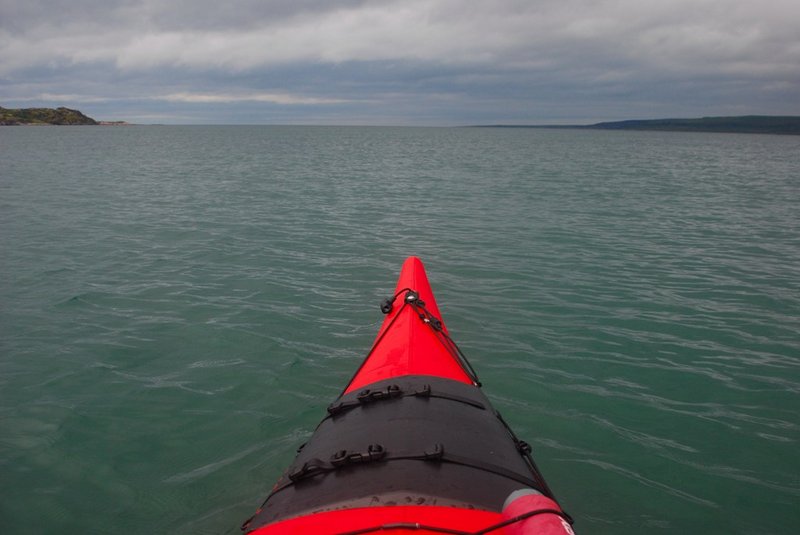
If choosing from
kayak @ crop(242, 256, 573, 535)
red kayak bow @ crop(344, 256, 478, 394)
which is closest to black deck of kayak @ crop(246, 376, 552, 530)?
kayak @ crop(242, 256, 573, 535)

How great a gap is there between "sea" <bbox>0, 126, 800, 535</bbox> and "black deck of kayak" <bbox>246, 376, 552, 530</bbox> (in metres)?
1.59

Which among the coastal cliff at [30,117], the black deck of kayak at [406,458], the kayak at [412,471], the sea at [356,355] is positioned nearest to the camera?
the kayak at [412,471]

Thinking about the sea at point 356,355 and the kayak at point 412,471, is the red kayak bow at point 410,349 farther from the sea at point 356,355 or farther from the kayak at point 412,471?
the sea at point 356,355

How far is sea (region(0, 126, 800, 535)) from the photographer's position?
5.31 m

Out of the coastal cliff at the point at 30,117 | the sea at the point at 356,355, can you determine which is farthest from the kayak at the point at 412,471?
the coastal cliff at the point at 30,117

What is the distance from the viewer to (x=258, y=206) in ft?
70.2

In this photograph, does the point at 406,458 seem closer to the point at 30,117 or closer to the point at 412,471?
the point at 412,471

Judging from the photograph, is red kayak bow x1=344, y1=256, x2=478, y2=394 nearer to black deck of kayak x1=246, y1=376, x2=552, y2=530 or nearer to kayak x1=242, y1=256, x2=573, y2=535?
kayak x1=242, y1=256, x2=573, y2=535

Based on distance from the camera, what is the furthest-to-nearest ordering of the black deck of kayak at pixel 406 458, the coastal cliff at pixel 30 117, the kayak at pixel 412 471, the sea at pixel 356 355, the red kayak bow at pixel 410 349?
the coastal cliff at pixel 30 117 → the sea at pixel 356 355 → the red kayak bow at pixel 410 349 → the black deck of kayak at pixel 406 458 → the kayak at pixel 412 471

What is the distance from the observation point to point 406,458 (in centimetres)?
339

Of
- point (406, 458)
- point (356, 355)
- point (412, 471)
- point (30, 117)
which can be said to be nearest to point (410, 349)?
point (406, 458)

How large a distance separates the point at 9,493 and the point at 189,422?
5.63 feet

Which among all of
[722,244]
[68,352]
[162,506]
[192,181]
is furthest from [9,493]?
[192,181]

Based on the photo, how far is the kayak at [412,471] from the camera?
2.85 meters
